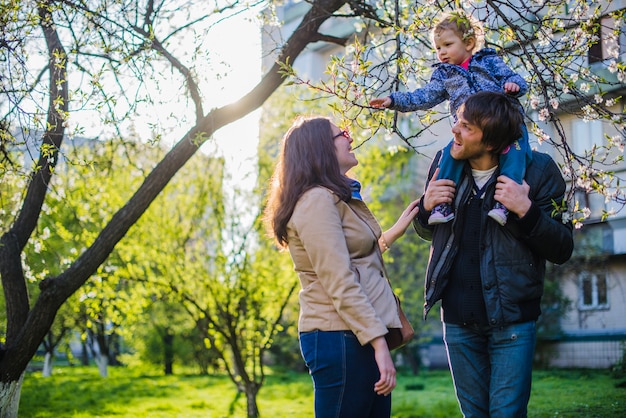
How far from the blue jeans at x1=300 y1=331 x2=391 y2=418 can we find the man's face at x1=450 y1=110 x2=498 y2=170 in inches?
38.7

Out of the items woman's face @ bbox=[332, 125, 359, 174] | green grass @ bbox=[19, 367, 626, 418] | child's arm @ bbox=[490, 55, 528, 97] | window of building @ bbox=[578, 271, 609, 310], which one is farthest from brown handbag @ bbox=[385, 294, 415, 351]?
window of building @ bbox=[578, 271, 609, 310]

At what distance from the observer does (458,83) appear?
12.6 ft

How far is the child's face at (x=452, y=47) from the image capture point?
3.90 m

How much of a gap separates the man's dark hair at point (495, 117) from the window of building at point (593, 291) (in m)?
15.8

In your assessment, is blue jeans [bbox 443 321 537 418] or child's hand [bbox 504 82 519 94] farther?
child's hand [bbox 504 82 519 94]

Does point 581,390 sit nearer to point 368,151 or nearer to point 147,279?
point 368,151

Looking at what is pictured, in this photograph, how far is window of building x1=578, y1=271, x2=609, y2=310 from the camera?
1767 centimetres

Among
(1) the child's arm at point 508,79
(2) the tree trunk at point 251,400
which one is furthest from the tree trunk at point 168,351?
(1) the child's arm at point 508,79

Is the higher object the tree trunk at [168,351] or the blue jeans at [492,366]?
the blue jeans at [492,366]

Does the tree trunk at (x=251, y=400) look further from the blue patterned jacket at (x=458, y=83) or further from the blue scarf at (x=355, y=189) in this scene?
the blue scarf at (x=355, y=189)

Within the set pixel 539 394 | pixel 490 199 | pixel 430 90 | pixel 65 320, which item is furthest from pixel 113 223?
pixel 65 320

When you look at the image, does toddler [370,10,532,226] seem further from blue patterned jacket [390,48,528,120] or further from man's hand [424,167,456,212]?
man's hand [424,167,456,212]

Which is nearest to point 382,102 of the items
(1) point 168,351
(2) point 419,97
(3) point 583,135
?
(2) point 419,97

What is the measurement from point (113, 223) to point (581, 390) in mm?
8170
